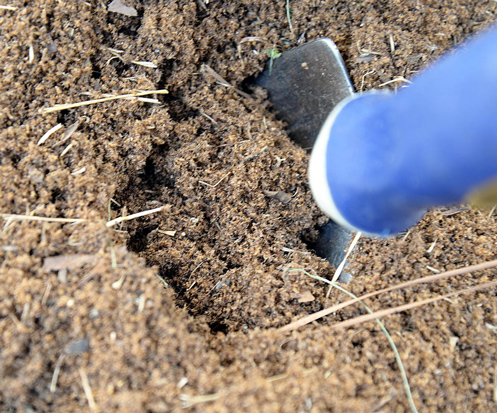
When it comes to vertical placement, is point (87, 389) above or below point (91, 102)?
below

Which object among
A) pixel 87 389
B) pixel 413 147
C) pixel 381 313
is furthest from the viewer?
pixel 381 313

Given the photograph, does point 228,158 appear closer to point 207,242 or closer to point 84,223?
point 207,242

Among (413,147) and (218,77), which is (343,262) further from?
(218,77)

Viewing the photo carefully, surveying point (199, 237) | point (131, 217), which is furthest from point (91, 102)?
point (199, 237)

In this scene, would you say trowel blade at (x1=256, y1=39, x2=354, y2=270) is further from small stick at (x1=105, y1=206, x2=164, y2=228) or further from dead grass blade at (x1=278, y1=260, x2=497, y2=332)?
small stick at (x1=105, y1=206, x2=164, y2=228)

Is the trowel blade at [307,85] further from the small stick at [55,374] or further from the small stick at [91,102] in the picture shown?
the small stick at [55,374]

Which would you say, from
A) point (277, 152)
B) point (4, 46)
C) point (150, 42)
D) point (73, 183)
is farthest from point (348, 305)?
point (4, 46)
